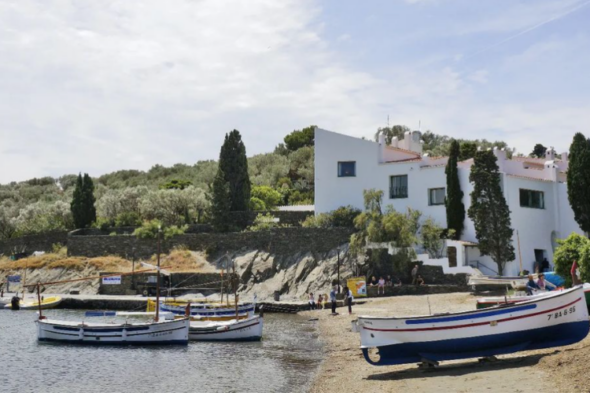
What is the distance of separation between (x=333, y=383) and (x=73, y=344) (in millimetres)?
17710

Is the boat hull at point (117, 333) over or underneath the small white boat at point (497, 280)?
underneath

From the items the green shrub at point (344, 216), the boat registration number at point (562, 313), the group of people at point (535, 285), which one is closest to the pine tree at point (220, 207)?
the green shrub at point (344, 216)

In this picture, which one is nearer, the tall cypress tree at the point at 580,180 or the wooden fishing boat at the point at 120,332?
the wooden fishing boat at the point at 120,332

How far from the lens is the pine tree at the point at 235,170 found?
6047 cm

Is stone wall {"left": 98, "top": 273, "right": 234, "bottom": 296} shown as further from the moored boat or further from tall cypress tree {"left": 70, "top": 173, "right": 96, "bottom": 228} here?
tall cypress tree {"left": 70, "top": 173, "right": 96, "bottom": 228}

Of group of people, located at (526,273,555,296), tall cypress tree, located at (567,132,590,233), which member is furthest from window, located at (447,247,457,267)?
group of people, located at (526,273,555,296)

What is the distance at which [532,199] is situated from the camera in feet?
155

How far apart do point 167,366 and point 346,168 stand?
30.4m

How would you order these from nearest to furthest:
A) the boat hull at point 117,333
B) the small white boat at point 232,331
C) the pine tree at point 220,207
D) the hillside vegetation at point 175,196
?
the boat hull at point 117,333 → the small white boat at point 232,331 → the pine tree at point 220,207 → the hillside vegetation at point 175,196

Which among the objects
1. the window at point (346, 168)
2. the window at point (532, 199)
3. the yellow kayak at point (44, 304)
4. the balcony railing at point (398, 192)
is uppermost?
the window at point (346, 168)

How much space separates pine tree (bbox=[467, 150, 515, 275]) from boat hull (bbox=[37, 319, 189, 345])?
22170 mm

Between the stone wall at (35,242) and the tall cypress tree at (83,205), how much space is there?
223 centimetres

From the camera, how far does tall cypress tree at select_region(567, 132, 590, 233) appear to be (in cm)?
4444

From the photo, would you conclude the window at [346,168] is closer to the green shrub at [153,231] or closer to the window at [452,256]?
the window at [452,256]
